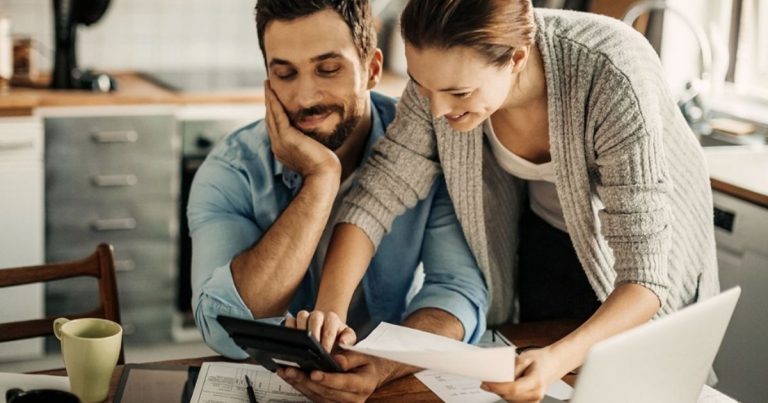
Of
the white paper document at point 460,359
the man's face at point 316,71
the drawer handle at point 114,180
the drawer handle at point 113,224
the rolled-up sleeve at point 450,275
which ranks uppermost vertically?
the man's face at point 316,71

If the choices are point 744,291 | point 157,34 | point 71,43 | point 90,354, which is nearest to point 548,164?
point 90,354

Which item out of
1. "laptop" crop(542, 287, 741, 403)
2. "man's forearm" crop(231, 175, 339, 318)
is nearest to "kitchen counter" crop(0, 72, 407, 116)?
"man's forearm" crop(231, 175, 339, 318)

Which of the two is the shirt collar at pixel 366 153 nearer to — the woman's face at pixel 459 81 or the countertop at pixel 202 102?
the woman's face at pixel 459 81

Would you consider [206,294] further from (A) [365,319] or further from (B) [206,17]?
(B) [206,17]

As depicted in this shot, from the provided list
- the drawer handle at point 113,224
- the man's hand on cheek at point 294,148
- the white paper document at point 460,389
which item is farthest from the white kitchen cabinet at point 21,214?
the white paper document at point 460,389

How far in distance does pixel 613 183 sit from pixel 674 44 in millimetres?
2234

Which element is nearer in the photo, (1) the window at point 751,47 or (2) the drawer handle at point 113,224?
(2) the drawer handle at point 113,224

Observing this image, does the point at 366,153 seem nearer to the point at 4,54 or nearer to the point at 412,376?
the point at 412,376

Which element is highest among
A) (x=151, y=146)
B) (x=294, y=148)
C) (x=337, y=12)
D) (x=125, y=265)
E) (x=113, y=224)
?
(x=337, y=12)

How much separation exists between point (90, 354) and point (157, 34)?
2604 mm

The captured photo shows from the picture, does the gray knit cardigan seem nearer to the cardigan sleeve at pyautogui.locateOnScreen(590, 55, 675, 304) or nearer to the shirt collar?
the cardigan sleeve at pyautogui.locateOnScreen(590, 55, 675, 304)

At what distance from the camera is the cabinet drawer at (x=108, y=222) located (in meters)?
3.18

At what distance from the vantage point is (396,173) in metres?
1.78

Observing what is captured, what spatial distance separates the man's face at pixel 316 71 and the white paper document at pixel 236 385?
504 millimetres
